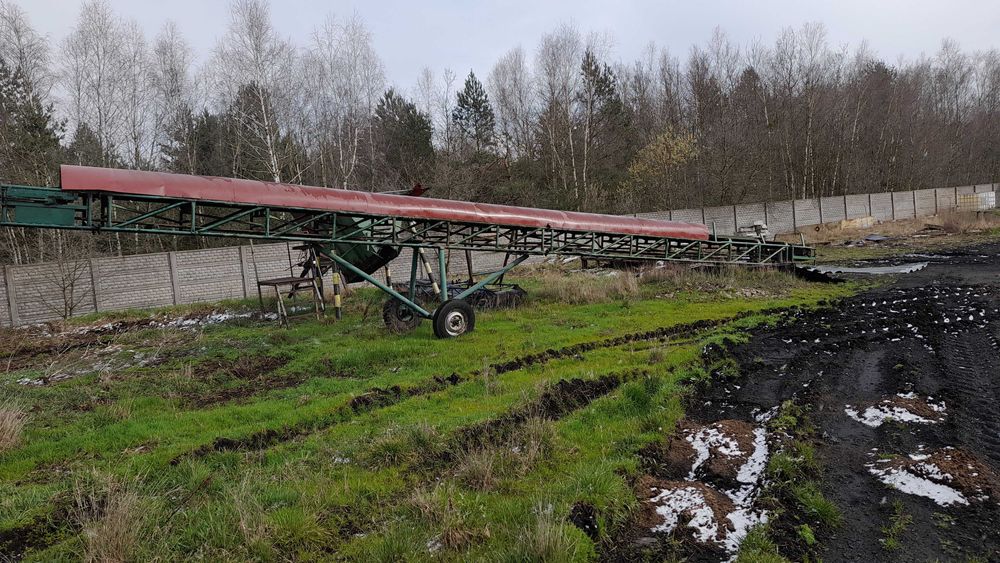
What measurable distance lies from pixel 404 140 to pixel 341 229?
27.3 metres

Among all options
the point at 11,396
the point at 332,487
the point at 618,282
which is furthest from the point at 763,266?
the point at 11,396

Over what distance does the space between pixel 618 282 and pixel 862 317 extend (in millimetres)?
6017

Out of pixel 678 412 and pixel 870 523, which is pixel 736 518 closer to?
pixel 870 523

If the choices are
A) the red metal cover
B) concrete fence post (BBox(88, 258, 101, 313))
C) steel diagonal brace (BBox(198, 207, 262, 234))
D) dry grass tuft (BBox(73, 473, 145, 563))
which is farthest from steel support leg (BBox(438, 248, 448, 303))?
concrete fence post (BBox(88, 258, 101, 313))

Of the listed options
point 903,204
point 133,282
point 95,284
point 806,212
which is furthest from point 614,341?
point 903,204

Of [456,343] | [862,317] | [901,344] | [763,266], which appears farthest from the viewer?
[763,266]

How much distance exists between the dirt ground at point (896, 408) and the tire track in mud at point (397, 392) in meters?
1.57

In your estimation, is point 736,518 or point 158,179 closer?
point 736,518

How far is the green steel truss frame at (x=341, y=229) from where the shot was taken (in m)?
6.62

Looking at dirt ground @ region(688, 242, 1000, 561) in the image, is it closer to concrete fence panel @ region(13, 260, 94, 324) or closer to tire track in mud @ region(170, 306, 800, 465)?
tire track in mud @ region(170, 306, 800, 465)

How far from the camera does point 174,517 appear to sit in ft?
11.8

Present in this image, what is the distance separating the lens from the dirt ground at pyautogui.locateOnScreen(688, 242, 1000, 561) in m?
3.26

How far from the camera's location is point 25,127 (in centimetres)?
2286

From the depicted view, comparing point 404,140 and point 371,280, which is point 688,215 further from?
point 371,280
